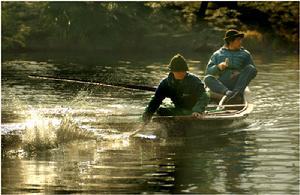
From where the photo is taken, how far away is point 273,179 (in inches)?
497

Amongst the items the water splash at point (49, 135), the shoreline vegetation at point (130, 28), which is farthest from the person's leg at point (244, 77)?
the shoreline vegetation at point (130, 28)

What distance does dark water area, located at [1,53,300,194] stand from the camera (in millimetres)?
12336

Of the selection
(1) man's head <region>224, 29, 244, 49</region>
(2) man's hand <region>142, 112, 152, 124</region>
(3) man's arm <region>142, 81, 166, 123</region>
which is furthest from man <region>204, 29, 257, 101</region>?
(2) man's hand <region>142, 112, 152, 124</region>

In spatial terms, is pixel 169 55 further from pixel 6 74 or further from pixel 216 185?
pixel 216 185

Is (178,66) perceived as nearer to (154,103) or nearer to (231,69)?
(154,103)

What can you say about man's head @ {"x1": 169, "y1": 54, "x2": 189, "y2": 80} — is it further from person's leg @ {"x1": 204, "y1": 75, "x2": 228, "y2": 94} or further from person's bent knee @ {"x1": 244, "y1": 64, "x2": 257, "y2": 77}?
person's bent knee @ {"x1": 244, "y1": 64, "x2": 257, "y2": 77}

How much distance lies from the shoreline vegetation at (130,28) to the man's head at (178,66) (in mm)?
37780

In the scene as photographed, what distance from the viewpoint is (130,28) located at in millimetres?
57125

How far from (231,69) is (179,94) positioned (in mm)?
4068

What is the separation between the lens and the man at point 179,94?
16.2 metres

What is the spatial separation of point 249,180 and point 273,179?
369 millimetres

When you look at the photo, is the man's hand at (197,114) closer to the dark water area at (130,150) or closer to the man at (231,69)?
the dark water area at (130,150)

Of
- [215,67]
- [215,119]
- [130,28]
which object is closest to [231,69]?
[215,67]

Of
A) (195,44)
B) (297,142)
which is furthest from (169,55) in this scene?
(297,142)
